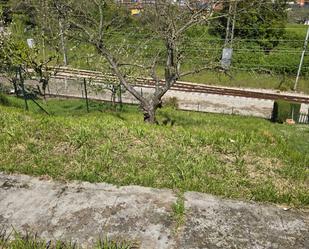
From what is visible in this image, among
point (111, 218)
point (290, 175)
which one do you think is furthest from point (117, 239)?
point (290, 175)

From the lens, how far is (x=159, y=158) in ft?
10.4

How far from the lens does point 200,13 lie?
7.52m

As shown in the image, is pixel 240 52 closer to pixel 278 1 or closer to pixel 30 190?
pixel 278 1

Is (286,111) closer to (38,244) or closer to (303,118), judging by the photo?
(303,118)

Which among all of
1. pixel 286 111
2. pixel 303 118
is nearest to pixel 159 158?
pixel 286 111

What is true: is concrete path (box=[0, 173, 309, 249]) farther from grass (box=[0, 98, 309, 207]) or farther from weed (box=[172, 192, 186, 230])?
grass (box=[0, 98, 309, 207])

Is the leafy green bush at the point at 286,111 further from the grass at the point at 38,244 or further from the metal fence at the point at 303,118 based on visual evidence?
the grass at the point at 38,244

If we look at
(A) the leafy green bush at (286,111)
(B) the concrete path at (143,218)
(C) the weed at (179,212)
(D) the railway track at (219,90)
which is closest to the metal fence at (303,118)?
(A) the leafy green bush at (286,111)

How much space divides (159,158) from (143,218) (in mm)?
975

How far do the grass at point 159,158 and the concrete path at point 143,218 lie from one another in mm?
167

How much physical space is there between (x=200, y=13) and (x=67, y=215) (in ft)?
21.3

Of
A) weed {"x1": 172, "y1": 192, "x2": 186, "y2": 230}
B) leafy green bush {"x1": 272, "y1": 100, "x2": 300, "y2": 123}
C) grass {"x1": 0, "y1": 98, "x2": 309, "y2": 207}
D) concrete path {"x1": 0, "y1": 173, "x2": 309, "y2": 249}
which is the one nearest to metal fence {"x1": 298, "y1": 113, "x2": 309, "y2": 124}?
leafy green bush {"x1": 272, "y1": 100, "x2": 300, "y2": 123}

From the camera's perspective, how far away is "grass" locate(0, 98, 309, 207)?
2734mm

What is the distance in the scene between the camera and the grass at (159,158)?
2.73m
